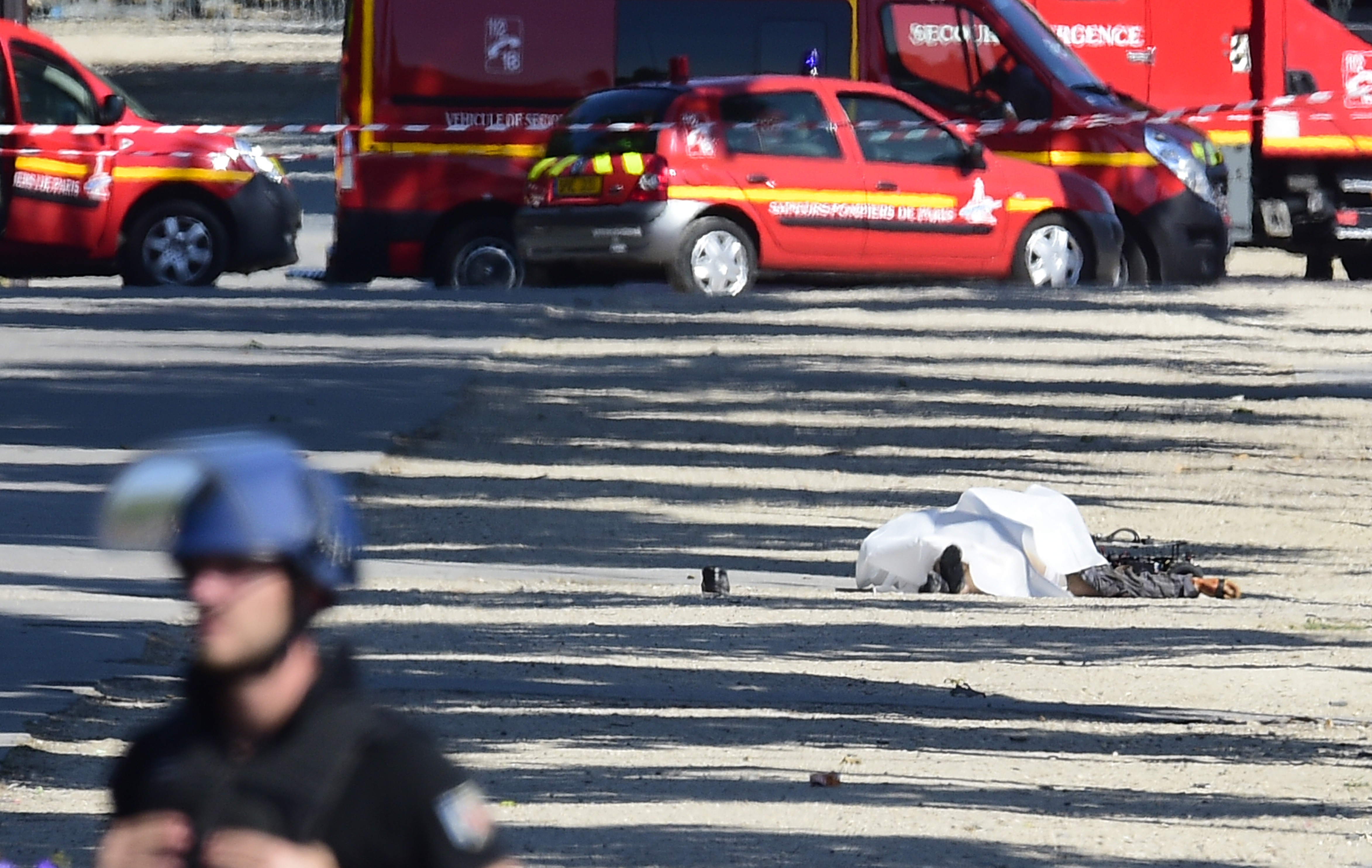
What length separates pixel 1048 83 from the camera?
58.0 ft

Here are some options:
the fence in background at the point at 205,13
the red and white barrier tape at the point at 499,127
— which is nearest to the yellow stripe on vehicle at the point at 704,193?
the red and white barrier tape at the point at 499,127

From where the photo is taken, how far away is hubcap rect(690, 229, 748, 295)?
16.5 metres

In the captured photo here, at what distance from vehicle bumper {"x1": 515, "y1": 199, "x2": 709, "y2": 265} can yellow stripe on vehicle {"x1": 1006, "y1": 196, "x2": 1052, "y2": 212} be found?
201cm

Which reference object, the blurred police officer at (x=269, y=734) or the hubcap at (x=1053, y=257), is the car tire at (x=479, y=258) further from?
the blurred police officer at (x=269, y=734)

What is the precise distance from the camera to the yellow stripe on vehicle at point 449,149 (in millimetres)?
17156

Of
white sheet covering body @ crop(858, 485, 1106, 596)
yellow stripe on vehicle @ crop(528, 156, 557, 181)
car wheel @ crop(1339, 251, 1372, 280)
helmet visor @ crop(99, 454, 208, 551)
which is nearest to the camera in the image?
helmet visor @ crop(99, 454, 208, 551)

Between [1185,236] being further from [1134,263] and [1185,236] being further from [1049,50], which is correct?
[1049,50]

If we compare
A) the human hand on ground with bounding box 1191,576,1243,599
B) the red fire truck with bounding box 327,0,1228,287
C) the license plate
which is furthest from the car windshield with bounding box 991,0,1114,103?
the human hand on ground with bounding box 1191,576,1243,599

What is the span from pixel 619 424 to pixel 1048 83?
6.01 meters

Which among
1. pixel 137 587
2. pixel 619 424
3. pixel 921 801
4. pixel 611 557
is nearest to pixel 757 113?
pixel 619 424

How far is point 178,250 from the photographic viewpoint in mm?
17562

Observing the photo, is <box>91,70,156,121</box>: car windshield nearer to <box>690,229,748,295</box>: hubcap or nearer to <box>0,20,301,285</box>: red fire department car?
<box>0,20,301,285</box>: red fire department car

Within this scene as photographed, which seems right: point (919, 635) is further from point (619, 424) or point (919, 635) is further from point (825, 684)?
point (619, 424)

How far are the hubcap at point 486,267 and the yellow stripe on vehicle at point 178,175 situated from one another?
153cm
